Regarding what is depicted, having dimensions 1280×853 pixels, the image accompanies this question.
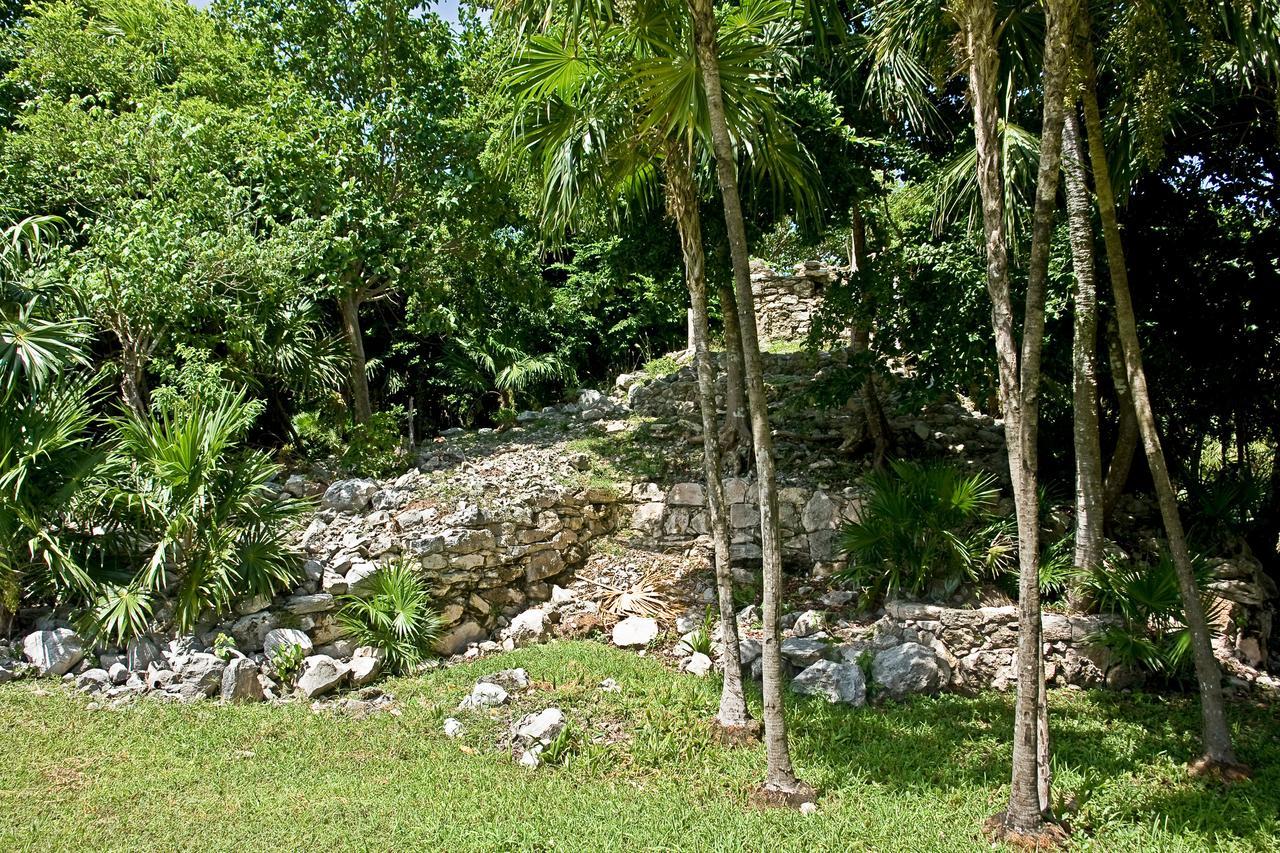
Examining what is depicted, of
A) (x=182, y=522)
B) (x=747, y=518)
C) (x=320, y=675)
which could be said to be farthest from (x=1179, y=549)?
(x=182, y=522)

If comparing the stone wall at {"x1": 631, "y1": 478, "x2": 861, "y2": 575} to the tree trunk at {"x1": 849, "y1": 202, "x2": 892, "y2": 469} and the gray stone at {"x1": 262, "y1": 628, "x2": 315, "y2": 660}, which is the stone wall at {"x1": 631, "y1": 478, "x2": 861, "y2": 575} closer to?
the tree trunk at {"x1": 849, "y1": 202, "x2": 892, "y2": 469}

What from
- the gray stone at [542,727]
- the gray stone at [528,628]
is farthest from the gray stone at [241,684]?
the gray stone at [528,628]

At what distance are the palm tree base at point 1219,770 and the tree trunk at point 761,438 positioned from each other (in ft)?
8.46

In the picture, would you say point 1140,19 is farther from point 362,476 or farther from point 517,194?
point 362,476

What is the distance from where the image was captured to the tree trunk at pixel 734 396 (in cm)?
1078

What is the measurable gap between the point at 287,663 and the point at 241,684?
1.60 feet

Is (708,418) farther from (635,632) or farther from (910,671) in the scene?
(635,632)

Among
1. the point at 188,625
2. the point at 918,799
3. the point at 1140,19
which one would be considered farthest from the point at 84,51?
the point at 918,799

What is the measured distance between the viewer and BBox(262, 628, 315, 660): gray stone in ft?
25.0

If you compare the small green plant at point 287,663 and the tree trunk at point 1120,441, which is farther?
the tree trunk at point 1120,441

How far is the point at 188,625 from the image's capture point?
7.39m

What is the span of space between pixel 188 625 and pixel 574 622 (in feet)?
11.2

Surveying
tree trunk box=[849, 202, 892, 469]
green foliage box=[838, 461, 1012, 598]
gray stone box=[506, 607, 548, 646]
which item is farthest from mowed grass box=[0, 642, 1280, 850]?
tree trunk box=[849, 202, 892, 469]

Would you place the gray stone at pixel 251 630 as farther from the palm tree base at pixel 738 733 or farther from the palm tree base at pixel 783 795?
the palm tree base at pixel 783 795
